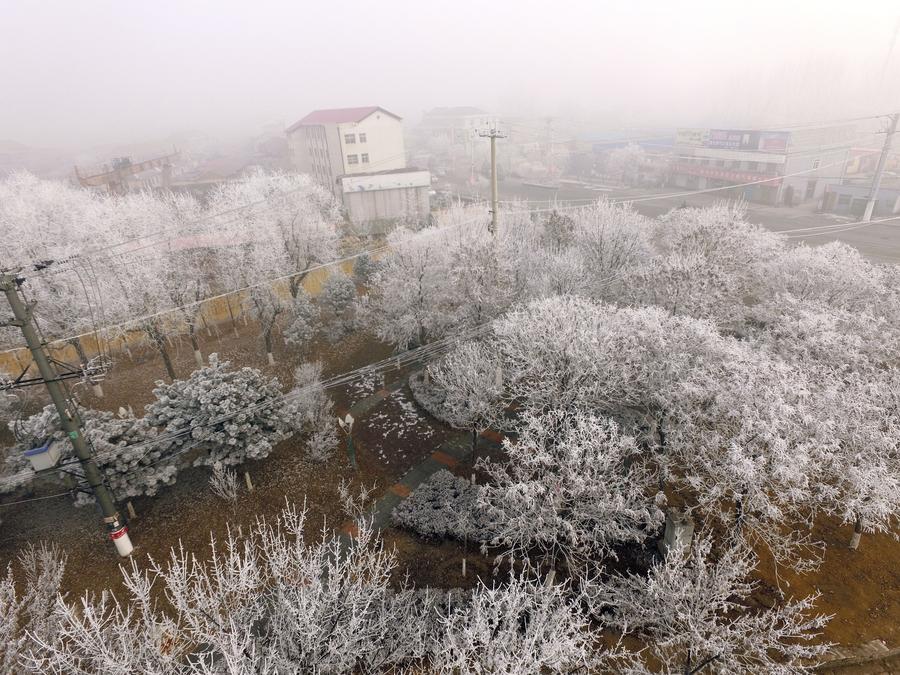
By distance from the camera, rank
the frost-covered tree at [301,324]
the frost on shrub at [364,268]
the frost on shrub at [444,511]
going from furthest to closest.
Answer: the frost on shrub at [364,268]
the frost-covered tree at [301,324]
the frost on shrub at [444,511]

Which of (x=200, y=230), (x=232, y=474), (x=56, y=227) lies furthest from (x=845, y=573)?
(x=56, y=227)

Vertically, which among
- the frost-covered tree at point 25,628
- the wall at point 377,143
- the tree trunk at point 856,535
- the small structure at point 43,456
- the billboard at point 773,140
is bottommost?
the tree trunk at point 856,535

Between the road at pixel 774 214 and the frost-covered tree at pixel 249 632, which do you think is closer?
the frost-covered tree at pixel 249 632

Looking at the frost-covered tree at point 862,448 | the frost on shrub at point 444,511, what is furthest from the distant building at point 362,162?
the frost-covered tree at point 862,448

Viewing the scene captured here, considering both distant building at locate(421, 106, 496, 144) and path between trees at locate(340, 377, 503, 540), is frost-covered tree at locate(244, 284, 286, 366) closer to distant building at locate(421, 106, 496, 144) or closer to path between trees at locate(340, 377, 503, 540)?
path between trees at locate(340, 377, 503, 540)

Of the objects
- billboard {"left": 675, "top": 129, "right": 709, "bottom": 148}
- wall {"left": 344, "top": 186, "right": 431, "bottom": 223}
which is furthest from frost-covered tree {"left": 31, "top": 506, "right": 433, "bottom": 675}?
billboard {"left": 675, "top": 129, "right": 709, "bottom": 148}

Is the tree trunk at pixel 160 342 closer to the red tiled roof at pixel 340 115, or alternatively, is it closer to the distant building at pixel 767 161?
the red tiled roof at pixel 340 115

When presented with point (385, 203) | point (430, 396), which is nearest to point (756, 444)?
point (430, 396)
